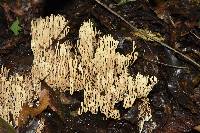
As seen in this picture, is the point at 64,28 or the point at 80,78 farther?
the point at 64,28

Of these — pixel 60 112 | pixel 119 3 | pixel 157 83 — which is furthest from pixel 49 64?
pixel 119 3

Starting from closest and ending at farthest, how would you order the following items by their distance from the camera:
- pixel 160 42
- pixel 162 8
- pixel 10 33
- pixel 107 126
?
pixel 107 126
pixel 160 42
pixel 162 8
pixel 10 33

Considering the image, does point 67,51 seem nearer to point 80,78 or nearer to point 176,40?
point 80,78

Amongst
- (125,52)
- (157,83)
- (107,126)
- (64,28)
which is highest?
(64,28)

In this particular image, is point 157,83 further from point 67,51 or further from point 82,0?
point 82,0

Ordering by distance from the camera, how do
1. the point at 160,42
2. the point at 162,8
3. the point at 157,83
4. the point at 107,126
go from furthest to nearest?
A: 1. the point at 162,8
2. the point at 160,42
3. the point at 157,83
4. the point at 107,126

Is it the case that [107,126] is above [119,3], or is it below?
below

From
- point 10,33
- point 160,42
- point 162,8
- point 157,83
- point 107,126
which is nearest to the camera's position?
point 107,126

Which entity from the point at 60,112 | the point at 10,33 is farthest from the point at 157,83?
the point at 10,33

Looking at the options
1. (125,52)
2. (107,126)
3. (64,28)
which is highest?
(64,28)
